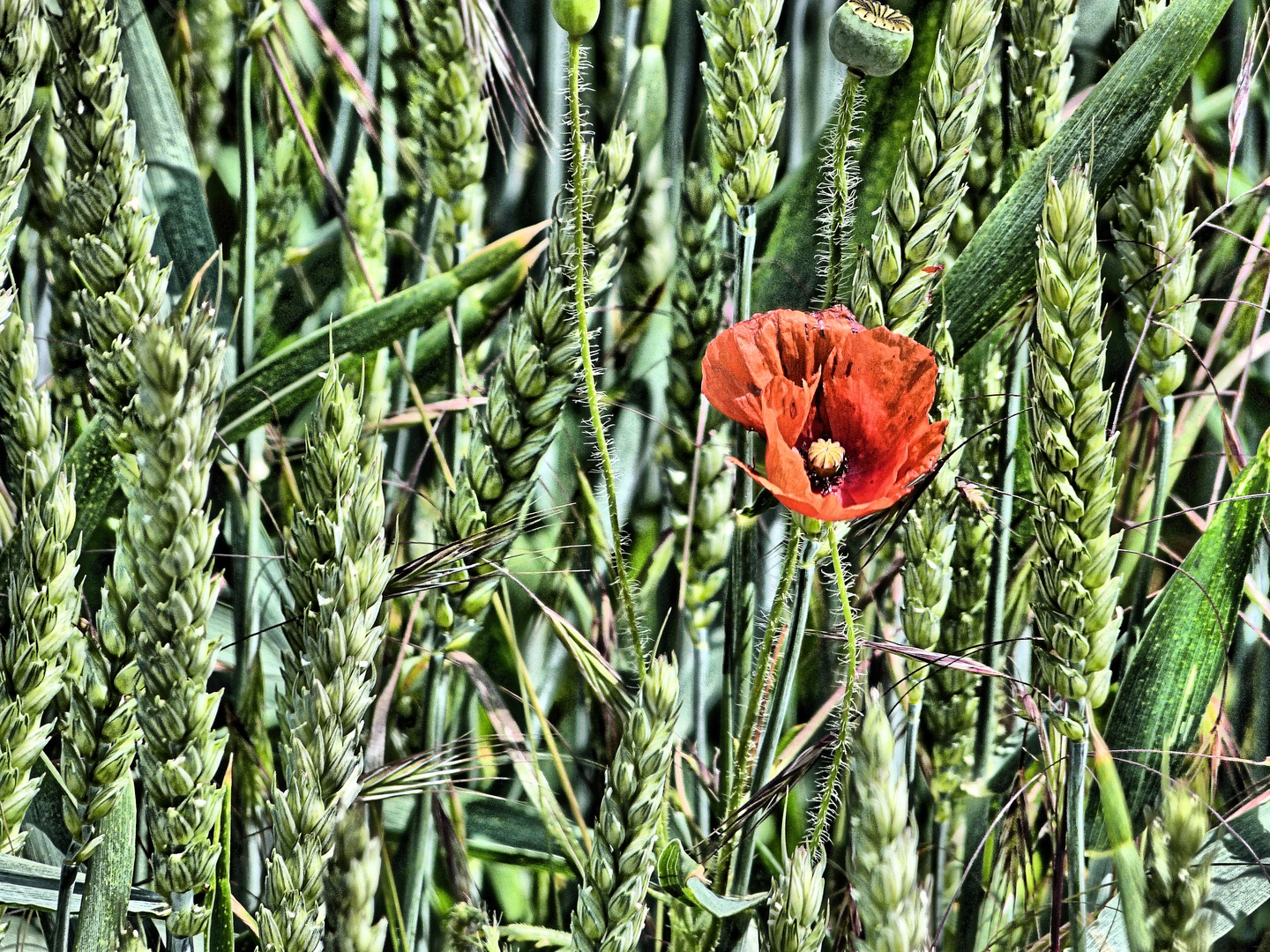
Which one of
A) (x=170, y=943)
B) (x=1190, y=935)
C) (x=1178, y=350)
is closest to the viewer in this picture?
(x=1190, y=935)

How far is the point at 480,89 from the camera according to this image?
532mm

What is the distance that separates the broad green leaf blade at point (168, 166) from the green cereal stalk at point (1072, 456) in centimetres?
41

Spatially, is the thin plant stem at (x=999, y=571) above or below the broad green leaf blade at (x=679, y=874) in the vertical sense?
above

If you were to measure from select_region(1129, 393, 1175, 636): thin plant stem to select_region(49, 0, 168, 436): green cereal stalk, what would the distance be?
1.49 feet

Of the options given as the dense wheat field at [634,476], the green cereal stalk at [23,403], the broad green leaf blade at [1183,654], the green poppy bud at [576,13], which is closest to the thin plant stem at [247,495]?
the dense wheat field at [634,476]

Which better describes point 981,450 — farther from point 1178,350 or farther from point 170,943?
point 170,943

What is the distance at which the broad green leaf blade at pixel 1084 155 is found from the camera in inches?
18.0

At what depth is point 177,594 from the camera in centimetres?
33

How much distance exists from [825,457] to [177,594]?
24 cm

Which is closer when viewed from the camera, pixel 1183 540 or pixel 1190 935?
pixel 1190 935

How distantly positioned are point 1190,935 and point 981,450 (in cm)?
29

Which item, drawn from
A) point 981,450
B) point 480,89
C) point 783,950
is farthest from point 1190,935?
point 480,89

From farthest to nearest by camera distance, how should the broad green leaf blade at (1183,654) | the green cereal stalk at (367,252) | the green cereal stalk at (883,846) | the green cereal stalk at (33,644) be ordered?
the green cereal stalk at (367,252) → the broad green leaf blade at (1183,654) → the green cereal stalk at (33,644) → the green cereal stalk at (883,846)

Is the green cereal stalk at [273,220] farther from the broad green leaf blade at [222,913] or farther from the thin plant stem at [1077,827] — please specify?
the thin plant stem at [1077,827]
